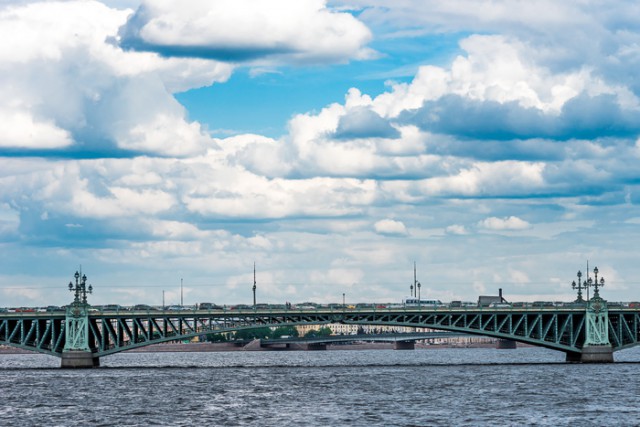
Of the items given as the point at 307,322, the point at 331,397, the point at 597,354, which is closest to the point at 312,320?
the point at 307,322

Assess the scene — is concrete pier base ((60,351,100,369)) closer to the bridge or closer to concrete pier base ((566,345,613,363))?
the bridge

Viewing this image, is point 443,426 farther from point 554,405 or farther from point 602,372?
point 602,372

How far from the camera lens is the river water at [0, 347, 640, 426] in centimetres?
9488

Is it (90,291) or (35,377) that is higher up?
(90,291)

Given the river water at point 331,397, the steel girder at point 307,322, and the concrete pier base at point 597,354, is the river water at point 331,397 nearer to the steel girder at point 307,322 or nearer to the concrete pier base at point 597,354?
the concrete pier base at point 597,354

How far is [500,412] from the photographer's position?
98188 millimetres

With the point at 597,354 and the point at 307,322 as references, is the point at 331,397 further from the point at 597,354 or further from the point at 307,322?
the point at 597,354

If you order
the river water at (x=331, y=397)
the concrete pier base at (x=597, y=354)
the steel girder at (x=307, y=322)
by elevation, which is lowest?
the river water at (x=331, y=397)

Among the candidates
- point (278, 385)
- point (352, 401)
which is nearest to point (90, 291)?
point (278, 385)

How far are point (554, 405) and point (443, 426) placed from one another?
1888cm

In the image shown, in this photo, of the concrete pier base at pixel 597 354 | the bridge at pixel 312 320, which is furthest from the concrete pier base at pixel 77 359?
the concrete pier base at pixel 597 354

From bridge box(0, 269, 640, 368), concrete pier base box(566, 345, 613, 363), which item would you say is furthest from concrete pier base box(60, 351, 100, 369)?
concrete pier base box(566, 345, 613, 363)

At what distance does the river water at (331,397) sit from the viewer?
94.9 metres

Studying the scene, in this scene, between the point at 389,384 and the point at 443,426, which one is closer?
the point at 443,426
